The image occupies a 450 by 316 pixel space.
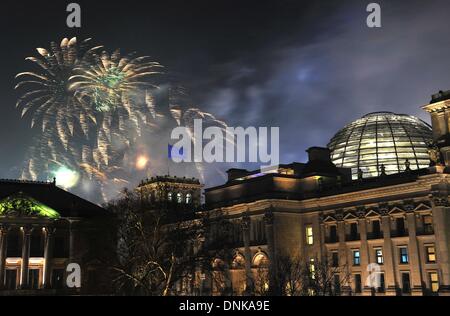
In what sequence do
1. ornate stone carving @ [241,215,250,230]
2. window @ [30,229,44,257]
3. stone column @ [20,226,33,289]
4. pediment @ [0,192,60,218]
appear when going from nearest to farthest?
ornate stone carving @ [241,215,250,230]
pediment @ [0,192,60,218]
stone column @ [20,226,33,289]
window @ [30,229,44,257]

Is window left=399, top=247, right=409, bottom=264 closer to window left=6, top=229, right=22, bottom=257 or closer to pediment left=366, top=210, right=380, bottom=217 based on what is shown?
pediment left=366, top=210, right=380, bottom=217

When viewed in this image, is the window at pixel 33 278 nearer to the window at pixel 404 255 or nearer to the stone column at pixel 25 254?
the stone column at pixel 25 254

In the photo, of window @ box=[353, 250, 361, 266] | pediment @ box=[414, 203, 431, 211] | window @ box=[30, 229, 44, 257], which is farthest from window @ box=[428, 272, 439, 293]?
window @ box=[30, 229, 44, 257]

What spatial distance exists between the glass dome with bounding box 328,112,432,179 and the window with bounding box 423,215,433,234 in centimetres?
2834

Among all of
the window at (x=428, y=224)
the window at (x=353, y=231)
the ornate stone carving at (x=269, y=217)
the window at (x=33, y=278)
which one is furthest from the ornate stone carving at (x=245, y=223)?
the window at (x=33, y=278)

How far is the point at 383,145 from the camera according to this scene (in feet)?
348

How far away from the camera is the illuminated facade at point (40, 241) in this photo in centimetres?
9162

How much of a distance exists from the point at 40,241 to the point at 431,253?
6552 centimetres

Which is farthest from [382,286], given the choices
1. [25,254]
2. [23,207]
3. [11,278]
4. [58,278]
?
[11,278]

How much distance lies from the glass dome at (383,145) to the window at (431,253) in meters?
30.2

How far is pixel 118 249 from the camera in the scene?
62.3 meters

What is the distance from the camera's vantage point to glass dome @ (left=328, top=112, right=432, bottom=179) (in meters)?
103

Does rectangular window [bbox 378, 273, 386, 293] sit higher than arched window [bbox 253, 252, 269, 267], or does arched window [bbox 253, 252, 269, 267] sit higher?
arched window [bbox 253, 252, 269, 267]
